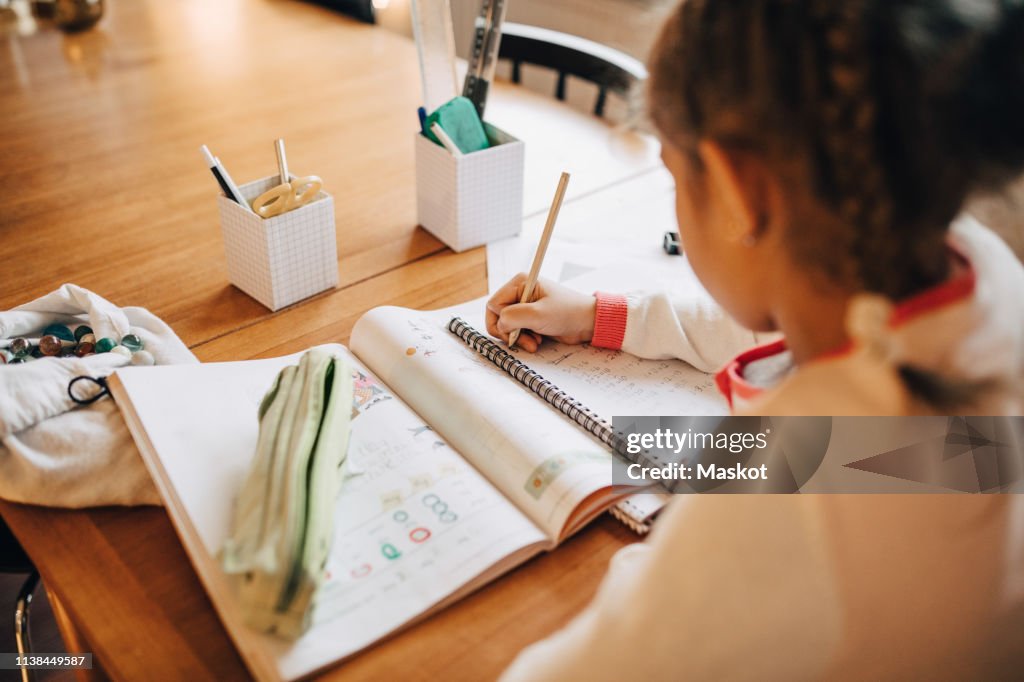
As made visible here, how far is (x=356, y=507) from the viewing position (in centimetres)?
65

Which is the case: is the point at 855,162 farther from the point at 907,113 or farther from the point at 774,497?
the point at 774,497

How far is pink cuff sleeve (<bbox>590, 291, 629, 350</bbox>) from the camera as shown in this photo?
2.81 ft

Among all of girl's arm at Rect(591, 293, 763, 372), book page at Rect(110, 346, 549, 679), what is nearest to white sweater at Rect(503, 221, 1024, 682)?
book page at Rect(110, 346, 549, 679)

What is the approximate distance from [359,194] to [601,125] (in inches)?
18.5

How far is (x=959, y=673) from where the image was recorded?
559 millimetres

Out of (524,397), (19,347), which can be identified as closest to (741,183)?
(524,397)

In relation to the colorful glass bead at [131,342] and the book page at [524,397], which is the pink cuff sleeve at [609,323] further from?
the colorful glass bead at [131,342]

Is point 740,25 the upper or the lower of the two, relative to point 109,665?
upper

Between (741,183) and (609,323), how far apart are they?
1.28 feet

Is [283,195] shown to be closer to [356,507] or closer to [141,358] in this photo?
[141,358]

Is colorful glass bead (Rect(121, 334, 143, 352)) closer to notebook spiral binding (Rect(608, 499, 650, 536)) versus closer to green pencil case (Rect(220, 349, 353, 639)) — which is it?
green pencil case (Rect(220, 349, 353, 639))

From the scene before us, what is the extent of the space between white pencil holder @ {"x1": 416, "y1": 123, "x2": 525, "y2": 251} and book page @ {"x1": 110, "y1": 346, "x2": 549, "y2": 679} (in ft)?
1.17

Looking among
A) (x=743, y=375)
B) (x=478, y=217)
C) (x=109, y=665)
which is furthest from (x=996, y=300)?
(x=478, y=217)

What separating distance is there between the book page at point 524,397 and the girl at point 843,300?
16cm
